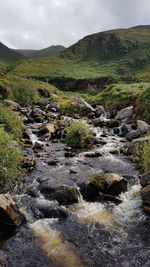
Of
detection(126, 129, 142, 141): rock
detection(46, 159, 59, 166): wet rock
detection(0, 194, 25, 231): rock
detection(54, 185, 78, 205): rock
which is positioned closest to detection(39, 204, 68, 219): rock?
detection(54, 185, 78, 205): rock

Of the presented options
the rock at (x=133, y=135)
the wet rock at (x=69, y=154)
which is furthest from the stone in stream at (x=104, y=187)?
the rock at (x=133, y=135)

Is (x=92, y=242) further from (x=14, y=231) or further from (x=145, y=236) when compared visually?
(x=14, y=231)

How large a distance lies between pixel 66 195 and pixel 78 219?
188cm

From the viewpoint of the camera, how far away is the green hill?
121250mm

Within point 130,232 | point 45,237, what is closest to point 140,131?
point 130,232

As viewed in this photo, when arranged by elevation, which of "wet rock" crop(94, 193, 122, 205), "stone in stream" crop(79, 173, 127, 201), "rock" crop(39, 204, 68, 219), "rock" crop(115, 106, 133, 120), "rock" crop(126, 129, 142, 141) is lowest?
"rock" crop(39, 204, 68, 219)

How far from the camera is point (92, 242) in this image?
385 inches

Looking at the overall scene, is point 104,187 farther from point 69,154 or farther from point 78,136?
point 78,136

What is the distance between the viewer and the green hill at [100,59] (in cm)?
12125

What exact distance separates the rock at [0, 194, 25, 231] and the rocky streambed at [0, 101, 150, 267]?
37 cm

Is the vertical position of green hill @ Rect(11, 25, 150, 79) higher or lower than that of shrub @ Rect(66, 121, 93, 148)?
higher

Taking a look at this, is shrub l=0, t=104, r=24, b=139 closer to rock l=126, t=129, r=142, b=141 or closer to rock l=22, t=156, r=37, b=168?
rock l=22, t=156, r=37, b=168

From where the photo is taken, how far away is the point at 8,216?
1041cm

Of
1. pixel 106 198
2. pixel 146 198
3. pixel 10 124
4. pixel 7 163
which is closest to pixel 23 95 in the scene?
pixel 10 124
